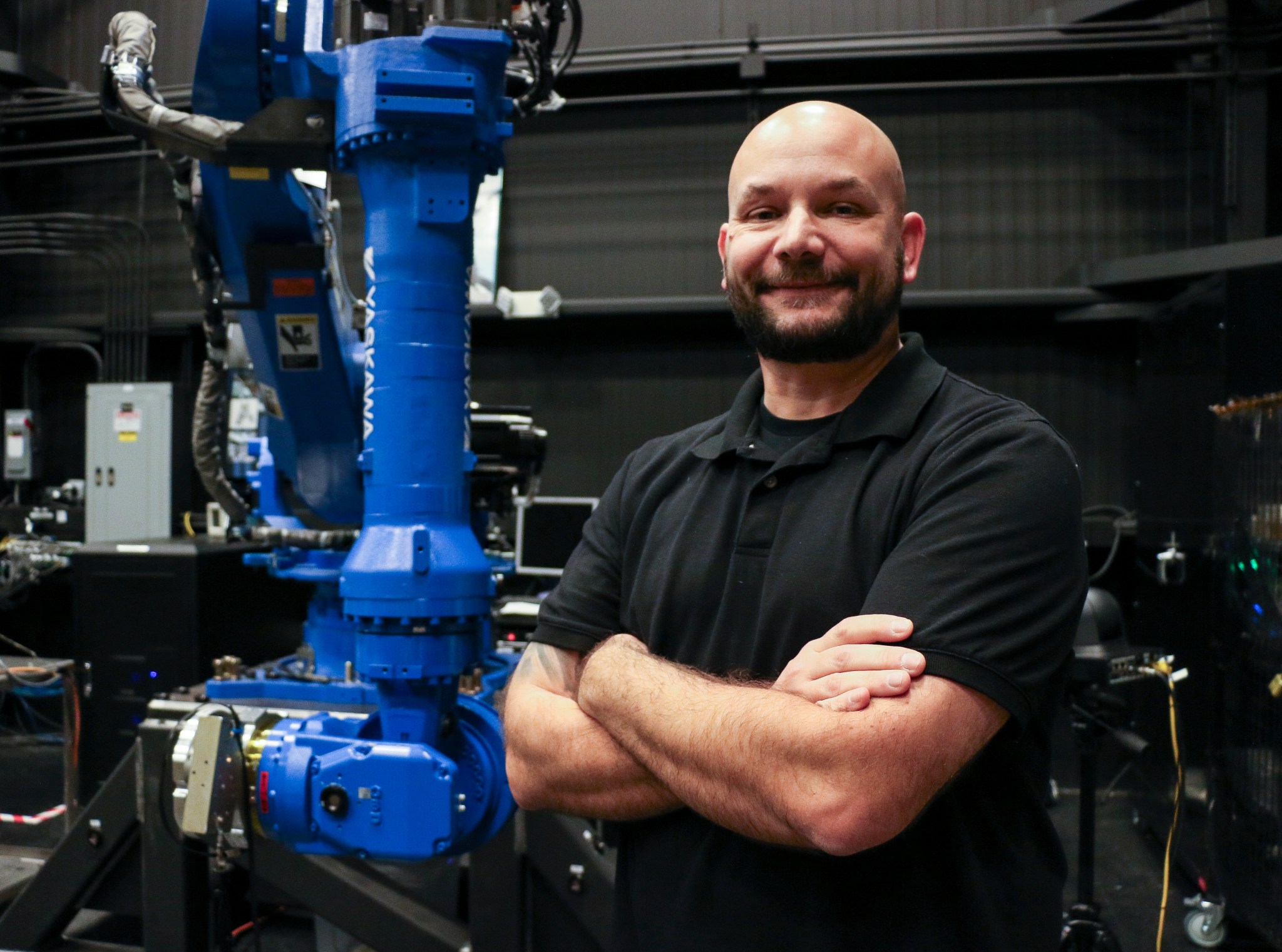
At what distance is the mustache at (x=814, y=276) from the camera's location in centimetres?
119

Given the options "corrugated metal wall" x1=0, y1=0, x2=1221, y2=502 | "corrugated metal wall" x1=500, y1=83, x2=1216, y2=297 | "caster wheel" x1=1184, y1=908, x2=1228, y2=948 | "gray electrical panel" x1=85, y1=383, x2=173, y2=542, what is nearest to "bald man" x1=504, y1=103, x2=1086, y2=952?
"caster wheel" x1=1184, y1=908, x2=1228, y2=948

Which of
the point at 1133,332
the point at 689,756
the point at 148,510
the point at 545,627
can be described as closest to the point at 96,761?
the point at 148,510

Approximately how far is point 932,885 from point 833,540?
0.37 metres

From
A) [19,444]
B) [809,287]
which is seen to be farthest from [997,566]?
[19,444]

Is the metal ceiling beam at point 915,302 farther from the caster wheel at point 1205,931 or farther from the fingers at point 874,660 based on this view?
the fingers at point 874,660

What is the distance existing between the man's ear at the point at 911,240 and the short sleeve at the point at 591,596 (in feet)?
1.53

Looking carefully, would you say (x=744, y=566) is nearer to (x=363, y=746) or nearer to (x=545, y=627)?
(x=545, y=627)

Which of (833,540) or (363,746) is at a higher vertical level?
(833,540)

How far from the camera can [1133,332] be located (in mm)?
5121

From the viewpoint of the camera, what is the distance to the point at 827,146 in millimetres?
1195

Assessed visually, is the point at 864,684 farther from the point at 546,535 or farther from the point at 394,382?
the point at 546,535

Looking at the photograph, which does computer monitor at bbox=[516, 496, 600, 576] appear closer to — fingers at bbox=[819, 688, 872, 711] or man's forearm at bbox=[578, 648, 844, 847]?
man's forearm at bbox=[578, 648, 844, 847]

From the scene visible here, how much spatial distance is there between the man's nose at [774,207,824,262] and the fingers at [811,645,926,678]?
1.57ft

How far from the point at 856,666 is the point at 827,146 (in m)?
0.63
